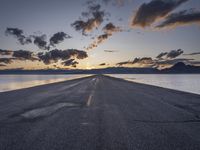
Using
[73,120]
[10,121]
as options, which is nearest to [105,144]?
[73,120]

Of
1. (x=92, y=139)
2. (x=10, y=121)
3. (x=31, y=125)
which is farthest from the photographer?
(x=10, y=121)

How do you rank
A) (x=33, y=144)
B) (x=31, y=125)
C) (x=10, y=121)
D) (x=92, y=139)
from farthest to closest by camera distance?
1. (x=10, y=121)
2. (x=31, y=125)
3. (x=92, y=139)
4. (x=33, y=144)

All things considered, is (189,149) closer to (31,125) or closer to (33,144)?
(33,144)

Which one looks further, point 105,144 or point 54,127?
point 54,127

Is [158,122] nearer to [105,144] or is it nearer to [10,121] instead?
[105,144]

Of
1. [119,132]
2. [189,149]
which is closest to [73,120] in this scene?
[119,132]

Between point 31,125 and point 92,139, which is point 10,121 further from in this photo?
point 92,139

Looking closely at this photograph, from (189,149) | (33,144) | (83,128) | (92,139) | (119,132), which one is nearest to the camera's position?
(189,149)

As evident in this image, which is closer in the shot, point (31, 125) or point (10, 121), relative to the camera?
point (31, 125)

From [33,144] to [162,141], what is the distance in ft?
11.3

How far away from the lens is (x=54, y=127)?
6.90m

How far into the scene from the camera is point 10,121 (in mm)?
7945

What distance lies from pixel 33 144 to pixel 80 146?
1.24 meters

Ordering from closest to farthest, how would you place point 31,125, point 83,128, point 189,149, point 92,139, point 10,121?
point 189,149 → point 92,139 → point 83,128 → point 31,125 → point 10,121
